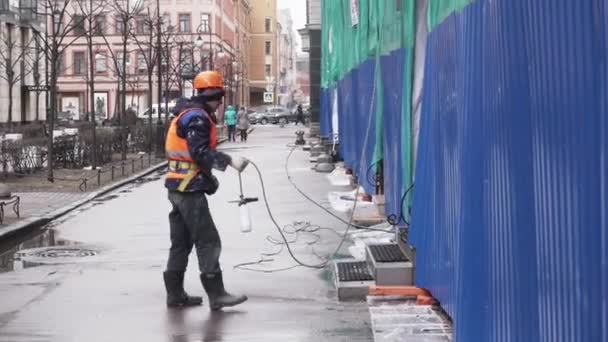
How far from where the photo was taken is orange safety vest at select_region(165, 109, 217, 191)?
8.38m

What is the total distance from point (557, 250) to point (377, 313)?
4.05 m

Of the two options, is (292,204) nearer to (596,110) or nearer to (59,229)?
(59,229)

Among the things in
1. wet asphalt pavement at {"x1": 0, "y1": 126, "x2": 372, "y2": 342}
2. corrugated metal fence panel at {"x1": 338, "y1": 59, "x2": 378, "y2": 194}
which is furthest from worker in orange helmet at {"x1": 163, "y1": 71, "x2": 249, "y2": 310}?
corrugated metal fence panel at {"x1": 338, "y1": 59, "x2": 378, "y2": 194}

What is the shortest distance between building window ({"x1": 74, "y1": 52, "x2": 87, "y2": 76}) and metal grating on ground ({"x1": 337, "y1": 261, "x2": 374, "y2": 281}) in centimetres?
8342

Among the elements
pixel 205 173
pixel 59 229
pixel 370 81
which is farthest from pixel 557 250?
pixel 370 81

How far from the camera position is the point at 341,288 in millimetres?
8984

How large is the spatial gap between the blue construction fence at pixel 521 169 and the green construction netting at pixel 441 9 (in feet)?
0.17

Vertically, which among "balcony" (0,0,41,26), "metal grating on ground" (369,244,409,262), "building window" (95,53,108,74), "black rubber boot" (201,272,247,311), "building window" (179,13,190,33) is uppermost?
"building window" (179,13,190,33)

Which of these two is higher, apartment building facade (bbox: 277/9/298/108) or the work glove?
apartment building facade (bbox: 277/9/298/108)

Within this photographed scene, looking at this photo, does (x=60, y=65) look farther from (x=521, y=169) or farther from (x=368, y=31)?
(x=521, y=169)

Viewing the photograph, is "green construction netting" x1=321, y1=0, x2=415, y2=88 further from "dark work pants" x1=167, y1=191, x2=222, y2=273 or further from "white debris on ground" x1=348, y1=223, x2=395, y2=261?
"dark work pants" x1=167, y1=191, x2=222, y2=273

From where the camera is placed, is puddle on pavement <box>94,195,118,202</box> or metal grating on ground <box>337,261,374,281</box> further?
puddle on pavement <box>94,195,118,202</box>

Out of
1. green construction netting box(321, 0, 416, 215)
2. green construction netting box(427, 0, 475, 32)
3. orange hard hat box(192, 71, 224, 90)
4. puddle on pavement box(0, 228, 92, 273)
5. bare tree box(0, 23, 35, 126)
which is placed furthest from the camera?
bare tree box(0, 23, 35, 126)

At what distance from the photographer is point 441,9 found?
800cm
